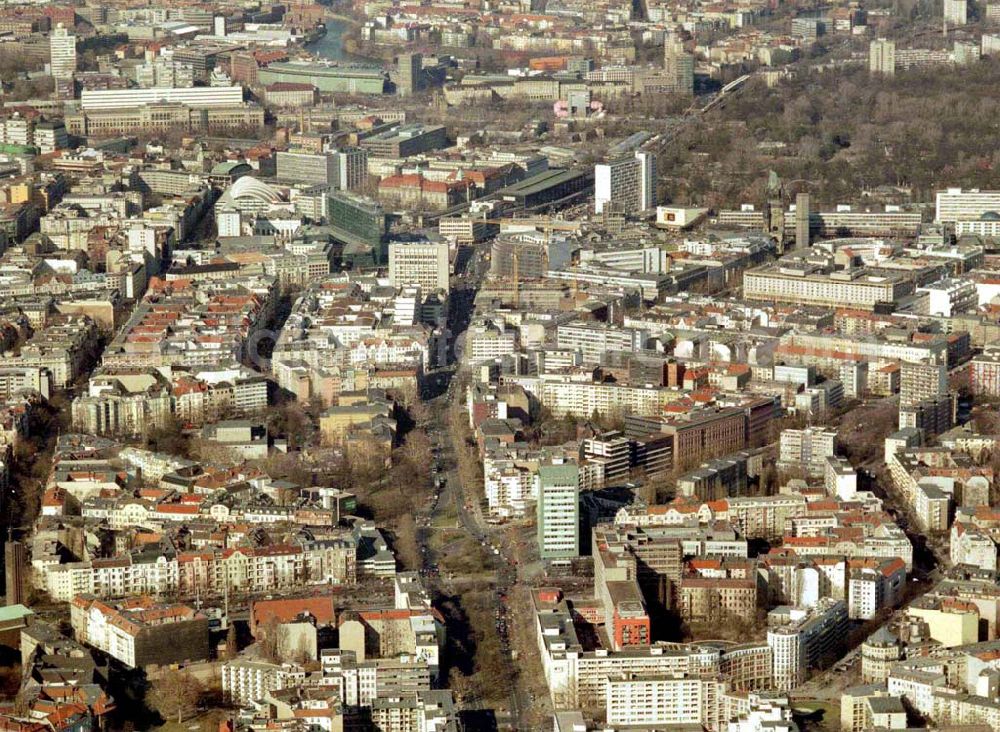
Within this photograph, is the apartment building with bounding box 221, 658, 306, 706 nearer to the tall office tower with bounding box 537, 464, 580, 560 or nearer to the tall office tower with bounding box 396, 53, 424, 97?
the tall office tower with bounding box 537, 464, 580, 560

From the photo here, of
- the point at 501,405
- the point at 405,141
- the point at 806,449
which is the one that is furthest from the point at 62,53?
the point at 806,449

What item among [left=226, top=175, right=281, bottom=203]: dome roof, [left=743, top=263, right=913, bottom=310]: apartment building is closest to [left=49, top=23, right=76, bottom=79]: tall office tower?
[left=226, top=175, right=281, bottom=203]: dome roof

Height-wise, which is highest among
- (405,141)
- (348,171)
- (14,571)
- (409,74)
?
(409,74)

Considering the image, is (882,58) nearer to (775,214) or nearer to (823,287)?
(775,214)

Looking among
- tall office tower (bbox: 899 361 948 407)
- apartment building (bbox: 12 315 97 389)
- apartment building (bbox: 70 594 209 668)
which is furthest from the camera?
apartment building (bbox: 12 315 97 389)

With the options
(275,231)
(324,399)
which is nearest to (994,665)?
(324,399)

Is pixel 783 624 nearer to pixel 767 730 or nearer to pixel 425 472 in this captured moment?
pixel 767 730
